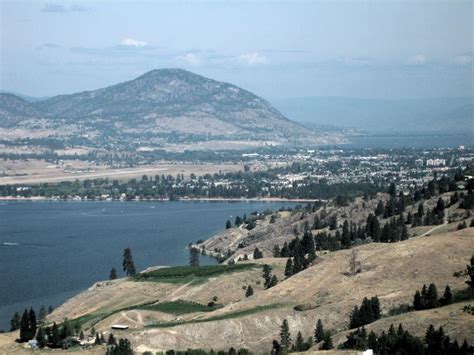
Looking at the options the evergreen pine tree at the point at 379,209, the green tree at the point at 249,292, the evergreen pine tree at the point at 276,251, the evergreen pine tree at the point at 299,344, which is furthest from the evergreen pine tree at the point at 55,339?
the evergreen pine tree at the point at 379,209

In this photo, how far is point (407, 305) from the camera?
56.2m

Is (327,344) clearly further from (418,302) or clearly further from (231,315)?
(231,315)

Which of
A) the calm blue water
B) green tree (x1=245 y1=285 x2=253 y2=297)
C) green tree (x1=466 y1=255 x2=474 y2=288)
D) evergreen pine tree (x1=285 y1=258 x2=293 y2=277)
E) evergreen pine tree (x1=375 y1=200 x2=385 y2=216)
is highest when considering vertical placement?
evergreen pine tree (x1=375 y1=200 x2=385 y2=216)

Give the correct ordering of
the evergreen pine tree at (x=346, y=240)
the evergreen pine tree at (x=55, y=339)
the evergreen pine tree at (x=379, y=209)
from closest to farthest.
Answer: the evergreen pine tree at (x=55, y=339) → the evergreen pine tree at (x=346, y=240) → the evergreen pine tree at (x=379, y=209)

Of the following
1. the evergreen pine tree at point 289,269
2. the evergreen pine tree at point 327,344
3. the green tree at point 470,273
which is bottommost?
the evergreen pine tree at point 327,344

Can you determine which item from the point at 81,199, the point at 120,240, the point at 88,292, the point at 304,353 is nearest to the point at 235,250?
the point at 120,240

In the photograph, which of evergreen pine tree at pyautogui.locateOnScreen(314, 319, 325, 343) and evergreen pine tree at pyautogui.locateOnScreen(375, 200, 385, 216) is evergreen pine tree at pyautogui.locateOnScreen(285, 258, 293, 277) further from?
evergreen pine tree at pyautogui.locateOnScreen(375, 200, 385, 216)

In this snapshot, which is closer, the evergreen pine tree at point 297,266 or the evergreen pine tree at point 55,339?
the evergreen pine tree at point 55,339

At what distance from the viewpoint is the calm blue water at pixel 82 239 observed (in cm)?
9412

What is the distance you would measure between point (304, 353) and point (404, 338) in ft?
19.4

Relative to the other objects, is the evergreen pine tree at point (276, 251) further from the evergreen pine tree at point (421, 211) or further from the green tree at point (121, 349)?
the green tree at point (121, 349)

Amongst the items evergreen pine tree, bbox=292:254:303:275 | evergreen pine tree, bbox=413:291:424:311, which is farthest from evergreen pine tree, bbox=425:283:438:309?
evergreen pine tree, bbox=292:254:303:275

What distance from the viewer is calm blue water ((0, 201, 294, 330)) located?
94.1 meters

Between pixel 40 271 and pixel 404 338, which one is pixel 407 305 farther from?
pixel 40 271
